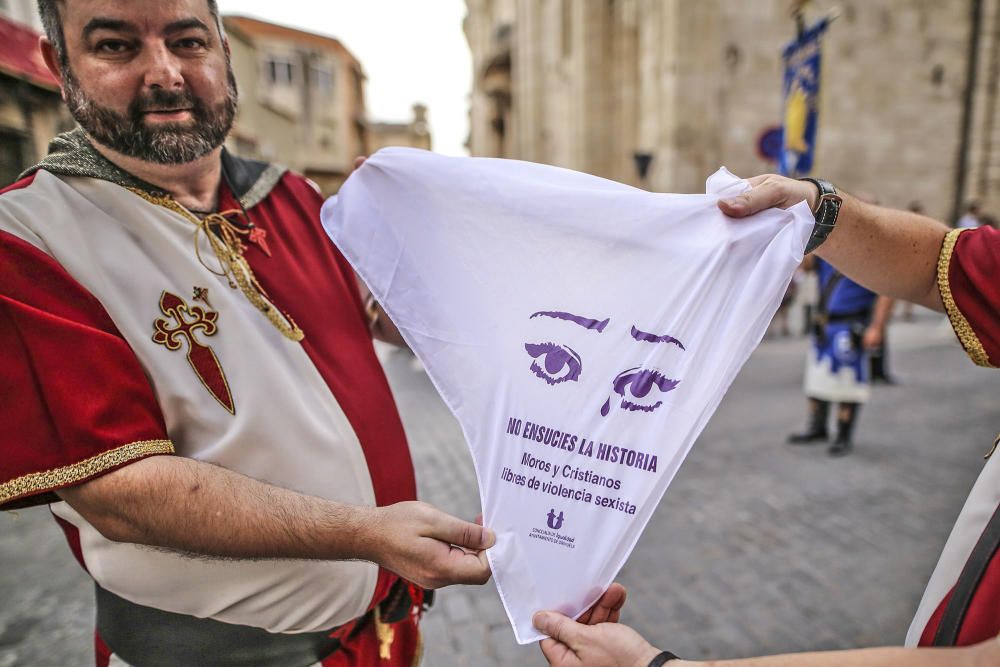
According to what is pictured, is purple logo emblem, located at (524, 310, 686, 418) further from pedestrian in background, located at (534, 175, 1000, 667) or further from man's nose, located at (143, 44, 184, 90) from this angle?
man's nose, located at (143, 44, 184, 90)

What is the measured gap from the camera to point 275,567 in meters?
1.20

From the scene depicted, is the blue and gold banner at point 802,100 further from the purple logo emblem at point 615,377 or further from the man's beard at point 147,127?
the man's beard at point 147,127

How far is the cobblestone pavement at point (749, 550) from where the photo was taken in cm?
277

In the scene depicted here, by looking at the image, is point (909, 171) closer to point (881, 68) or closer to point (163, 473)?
point (881, 68)

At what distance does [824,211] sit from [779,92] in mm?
11927

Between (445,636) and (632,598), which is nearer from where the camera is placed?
(445,636)

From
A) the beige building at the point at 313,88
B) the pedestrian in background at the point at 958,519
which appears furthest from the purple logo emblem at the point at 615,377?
the beige building at the point at 313,88

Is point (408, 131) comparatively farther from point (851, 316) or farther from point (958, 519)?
point (958, 519)

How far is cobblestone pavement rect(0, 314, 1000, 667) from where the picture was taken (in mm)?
2773

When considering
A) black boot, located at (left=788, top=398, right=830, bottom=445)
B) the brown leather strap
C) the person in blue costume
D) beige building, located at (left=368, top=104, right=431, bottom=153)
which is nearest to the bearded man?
the brown leather strap

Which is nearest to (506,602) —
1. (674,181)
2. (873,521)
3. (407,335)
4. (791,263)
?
(407,335)

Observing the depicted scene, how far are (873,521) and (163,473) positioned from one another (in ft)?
13.9

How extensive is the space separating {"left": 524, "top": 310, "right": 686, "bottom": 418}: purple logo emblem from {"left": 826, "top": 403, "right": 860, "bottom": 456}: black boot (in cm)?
468

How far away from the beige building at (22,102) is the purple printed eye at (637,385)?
10347mm
